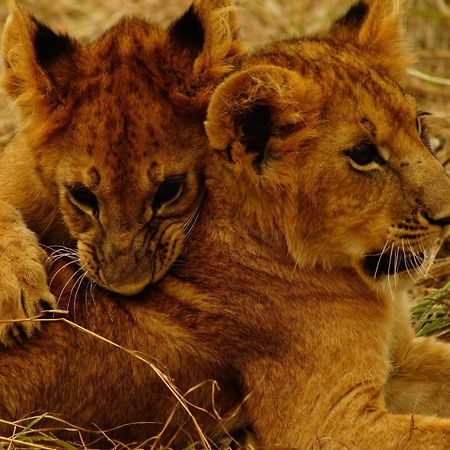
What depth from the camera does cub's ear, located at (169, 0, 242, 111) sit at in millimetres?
4113

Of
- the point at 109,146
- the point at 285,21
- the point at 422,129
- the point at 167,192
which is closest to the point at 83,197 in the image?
the point at 109,146

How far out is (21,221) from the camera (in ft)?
14.3

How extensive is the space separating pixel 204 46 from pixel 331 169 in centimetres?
71

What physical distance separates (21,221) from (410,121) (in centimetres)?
155

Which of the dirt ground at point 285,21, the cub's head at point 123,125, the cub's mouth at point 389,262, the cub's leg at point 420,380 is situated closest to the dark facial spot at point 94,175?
the cub's head at point 123,125

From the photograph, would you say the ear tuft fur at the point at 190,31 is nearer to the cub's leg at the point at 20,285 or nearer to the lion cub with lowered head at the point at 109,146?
the lion cub with lowered head at the point at 109,146

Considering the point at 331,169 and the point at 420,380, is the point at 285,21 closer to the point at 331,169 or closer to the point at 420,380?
the point at 420,380

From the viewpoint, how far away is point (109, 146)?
401 cm


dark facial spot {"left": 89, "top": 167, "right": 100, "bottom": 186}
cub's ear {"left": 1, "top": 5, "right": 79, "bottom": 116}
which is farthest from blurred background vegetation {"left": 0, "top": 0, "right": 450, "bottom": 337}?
dark facial spot {"left": 89, "top": 167, "right": 100, "bottom": 186}

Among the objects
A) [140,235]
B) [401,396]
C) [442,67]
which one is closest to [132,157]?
[140,235]

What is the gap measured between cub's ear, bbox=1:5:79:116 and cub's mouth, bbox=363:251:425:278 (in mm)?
1323

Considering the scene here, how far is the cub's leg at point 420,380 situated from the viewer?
4414 millimetres

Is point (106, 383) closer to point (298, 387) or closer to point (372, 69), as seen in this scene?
point (298, 387)

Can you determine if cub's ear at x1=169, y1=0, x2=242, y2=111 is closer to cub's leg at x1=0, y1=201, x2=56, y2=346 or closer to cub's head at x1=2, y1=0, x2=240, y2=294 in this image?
cub's head at x1=2, y1=0, x2=240, y2=294
